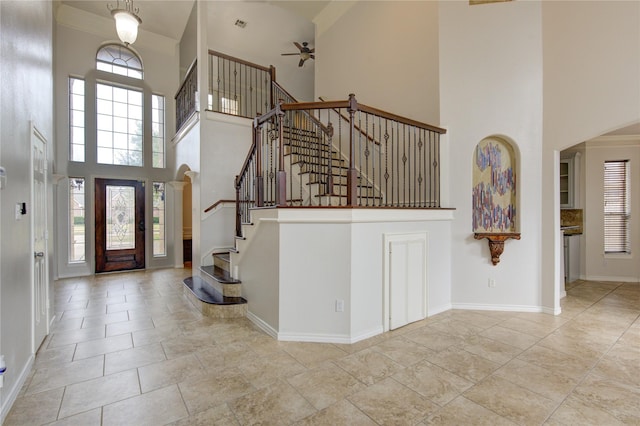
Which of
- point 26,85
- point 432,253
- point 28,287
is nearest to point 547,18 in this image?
point 432,253

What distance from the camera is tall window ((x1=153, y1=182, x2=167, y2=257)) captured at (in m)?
7.27

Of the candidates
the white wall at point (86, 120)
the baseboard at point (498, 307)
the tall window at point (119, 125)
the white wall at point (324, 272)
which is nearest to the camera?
the white wall at point (324, 272)

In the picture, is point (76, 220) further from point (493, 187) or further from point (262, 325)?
point (493, 187)

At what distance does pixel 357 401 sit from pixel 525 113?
4.05 metres

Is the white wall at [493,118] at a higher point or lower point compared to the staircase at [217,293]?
higher

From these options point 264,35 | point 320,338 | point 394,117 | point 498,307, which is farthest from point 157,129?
point 498,307

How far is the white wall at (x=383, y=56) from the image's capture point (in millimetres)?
4445

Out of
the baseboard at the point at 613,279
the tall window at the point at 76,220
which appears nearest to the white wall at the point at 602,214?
the baseboard at the point at 613,279

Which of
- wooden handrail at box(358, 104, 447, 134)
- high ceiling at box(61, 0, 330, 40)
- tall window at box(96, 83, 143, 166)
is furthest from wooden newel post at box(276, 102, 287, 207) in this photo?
tall window at box(96, 83, 143, 166)

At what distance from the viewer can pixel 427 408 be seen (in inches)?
80.4

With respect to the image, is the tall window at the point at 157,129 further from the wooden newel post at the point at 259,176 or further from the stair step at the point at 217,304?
the wooden newel post at the point at 259,176

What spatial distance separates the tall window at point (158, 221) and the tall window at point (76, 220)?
134cm

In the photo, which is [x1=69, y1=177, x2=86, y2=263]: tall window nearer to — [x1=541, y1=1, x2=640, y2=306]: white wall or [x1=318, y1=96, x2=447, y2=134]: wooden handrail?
[x1=318, y1=96, x2=447, y2=134]: wooden handrail

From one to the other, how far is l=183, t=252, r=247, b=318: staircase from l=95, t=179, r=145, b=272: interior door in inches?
112
